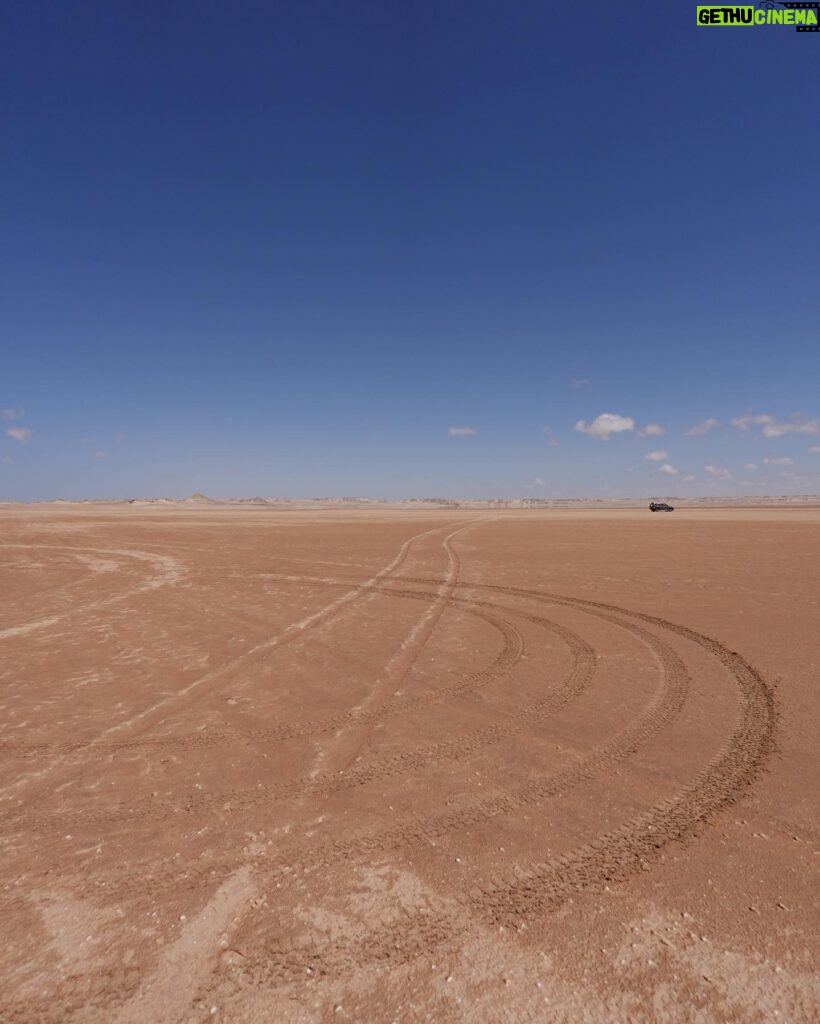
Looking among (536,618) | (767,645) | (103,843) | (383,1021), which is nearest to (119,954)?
(103,843)

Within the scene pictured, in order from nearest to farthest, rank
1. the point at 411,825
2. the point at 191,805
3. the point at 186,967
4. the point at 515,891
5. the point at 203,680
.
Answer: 1. the point at 186,967
2. the point at 515,891
3. the point at 411,825
4. the point at 191,805
5. the point at 203,680

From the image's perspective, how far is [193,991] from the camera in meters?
2.34

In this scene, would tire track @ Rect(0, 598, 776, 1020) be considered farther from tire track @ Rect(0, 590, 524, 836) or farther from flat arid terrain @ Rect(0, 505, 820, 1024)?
tire track @ Rect(0, 590, 524, 836)

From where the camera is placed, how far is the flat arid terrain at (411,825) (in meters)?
2.38

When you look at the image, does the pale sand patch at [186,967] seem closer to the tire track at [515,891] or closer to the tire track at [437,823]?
the tire track at [515,891]

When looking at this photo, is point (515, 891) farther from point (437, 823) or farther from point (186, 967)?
point (186, 967)

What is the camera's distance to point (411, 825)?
350cm

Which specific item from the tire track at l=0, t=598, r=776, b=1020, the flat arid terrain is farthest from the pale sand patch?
the tire track at l=0, t=598, r=776, b=1020

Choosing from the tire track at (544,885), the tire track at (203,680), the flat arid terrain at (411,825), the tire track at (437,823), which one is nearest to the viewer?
the flat arid terrain at (411,825)

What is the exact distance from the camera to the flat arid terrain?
2383mm

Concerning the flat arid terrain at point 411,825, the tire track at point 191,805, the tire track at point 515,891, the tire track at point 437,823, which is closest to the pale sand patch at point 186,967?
the flat arid terrain at point 411,825

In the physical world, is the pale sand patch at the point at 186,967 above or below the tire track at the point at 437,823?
below

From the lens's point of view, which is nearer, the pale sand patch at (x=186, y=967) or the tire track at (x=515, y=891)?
the pale sand patch at (x=186, y=967)

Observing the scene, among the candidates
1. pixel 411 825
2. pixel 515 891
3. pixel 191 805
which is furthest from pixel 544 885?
pixel 191 805
